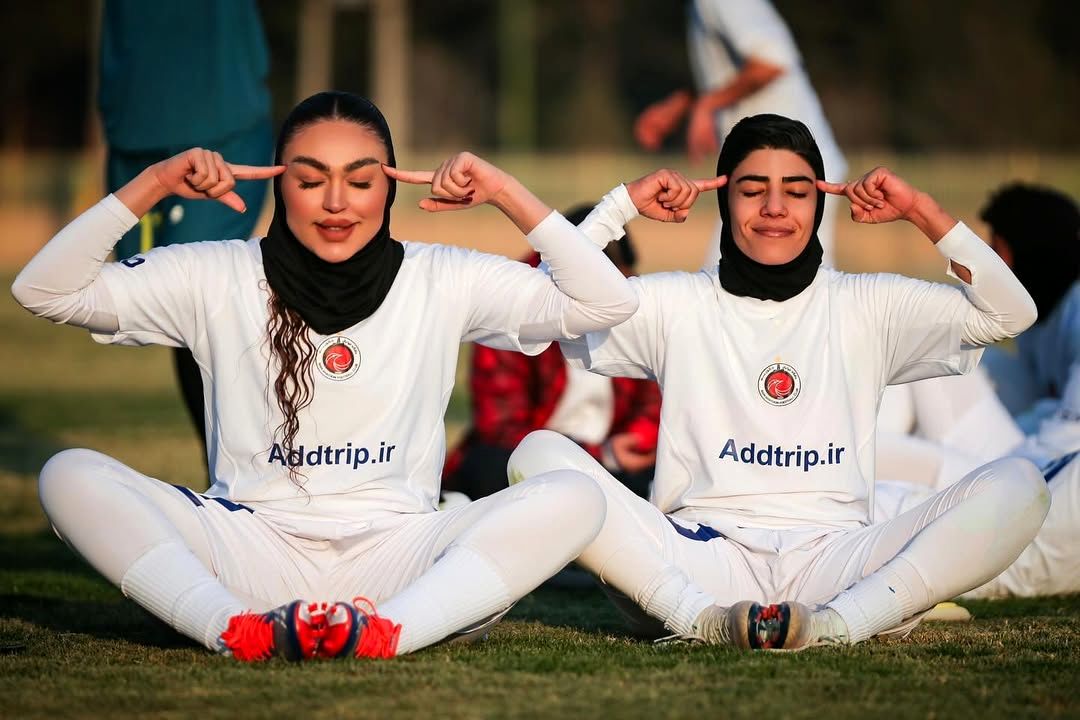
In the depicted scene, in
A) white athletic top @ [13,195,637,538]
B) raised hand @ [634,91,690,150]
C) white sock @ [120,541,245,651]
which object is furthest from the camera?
raised hand @ [634,91,690,150]

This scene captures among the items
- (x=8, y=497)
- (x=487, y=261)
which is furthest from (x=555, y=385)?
(x=8, y=497)

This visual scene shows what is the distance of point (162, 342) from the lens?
4.71 m

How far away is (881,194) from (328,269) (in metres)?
1.69

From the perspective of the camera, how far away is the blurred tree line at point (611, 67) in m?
40.0

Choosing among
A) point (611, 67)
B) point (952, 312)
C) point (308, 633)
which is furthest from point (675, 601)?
point (611, 67)

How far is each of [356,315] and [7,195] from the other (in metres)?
34.5

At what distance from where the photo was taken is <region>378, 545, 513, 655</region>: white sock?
4.08 m

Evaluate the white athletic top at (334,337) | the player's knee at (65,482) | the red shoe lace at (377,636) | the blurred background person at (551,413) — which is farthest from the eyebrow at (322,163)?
the blurred background person at (551,413)

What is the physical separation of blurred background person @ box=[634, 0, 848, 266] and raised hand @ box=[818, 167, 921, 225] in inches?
113

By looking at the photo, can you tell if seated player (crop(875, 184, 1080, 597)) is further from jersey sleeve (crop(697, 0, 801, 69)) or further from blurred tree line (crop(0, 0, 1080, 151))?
blurred tree line (crop(0, 0, 1080, 151))

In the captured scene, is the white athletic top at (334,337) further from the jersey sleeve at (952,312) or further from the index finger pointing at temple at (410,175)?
the jersey sleeve at (952,312)

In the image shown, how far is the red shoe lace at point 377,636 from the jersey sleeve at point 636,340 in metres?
1.29

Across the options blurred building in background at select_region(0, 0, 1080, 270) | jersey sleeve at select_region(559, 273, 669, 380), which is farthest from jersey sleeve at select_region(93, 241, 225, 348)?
blurred building in background at select_region(0, 0, 1080, 270)

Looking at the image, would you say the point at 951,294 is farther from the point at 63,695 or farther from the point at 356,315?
the point at 63,695
